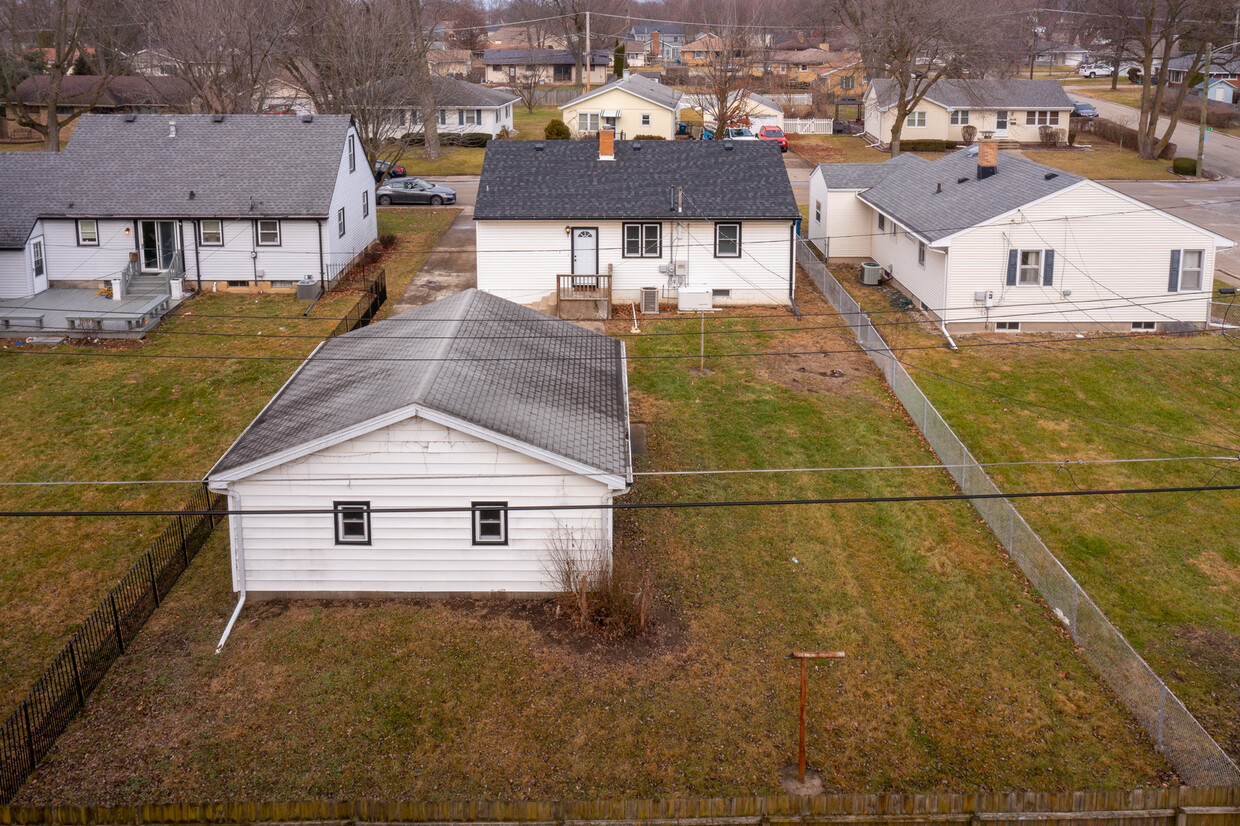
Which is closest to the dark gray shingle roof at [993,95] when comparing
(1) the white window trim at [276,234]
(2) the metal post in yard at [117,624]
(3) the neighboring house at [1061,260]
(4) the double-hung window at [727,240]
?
(4) the double-hung window at [727,240]

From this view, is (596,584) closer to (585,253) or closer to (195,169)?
(585,253)

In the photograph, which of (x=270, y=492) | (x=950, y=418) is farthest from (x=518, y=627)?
(x=950, y=418)

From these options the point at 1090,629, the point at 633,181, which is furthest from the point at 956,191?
the point at 1090,629

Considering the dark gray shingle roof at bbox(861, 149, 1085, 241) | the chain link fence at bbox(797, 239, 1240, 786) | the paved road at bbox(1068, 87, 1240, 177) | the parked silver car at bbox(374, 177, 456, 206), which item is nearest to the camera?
the chain link fence at bbox(797, 239, 1240, 786)

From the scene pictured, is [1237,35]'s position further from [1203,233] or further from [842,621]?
[842,621]

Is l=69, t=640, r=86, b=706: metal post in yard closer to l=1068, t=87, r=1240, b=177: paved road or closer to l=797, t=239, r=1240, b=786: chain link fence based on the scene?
l=797, t=239, r=1240, b=786: chain link fence

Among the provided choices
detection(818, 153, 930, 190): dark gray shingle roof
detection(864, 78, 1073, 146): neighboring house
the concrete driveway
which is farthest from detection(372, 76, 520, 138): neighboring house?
detection(818, 153, 930, 190): dark gray shingle roof
